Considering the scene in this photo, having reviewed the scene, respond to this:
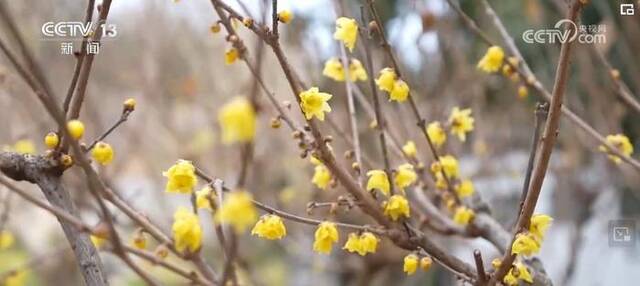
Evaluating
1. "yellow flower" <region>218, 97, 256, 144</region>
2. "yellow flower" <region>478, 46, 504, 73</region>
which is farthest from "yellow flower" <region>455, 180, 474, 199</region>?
"yellow flower" <region>218, 97, 256, 144</region>

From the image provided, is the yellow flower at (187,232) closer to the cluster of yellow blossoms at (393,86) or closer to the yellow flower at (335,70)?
the cluster of yellow blossoms at (393,86)

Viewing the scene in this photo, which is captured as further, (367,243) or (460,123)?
(460,123)

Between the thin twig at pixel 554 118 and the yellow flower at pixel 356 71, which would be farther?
the yellow flower at pixel 356 71

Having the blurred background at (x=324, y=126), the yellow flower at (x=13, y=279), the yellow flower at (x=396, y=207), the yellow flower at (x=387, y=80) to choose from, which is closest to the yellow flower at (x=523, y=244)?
the yellow flower at (x=396, y=207)

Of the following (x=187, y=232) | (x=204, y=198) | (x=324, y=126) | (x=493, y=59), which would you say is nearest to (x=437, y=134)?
(x=493, y=59)

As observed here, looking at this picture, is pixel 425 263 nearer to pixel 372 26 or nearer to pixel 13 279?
pixel 372 26
